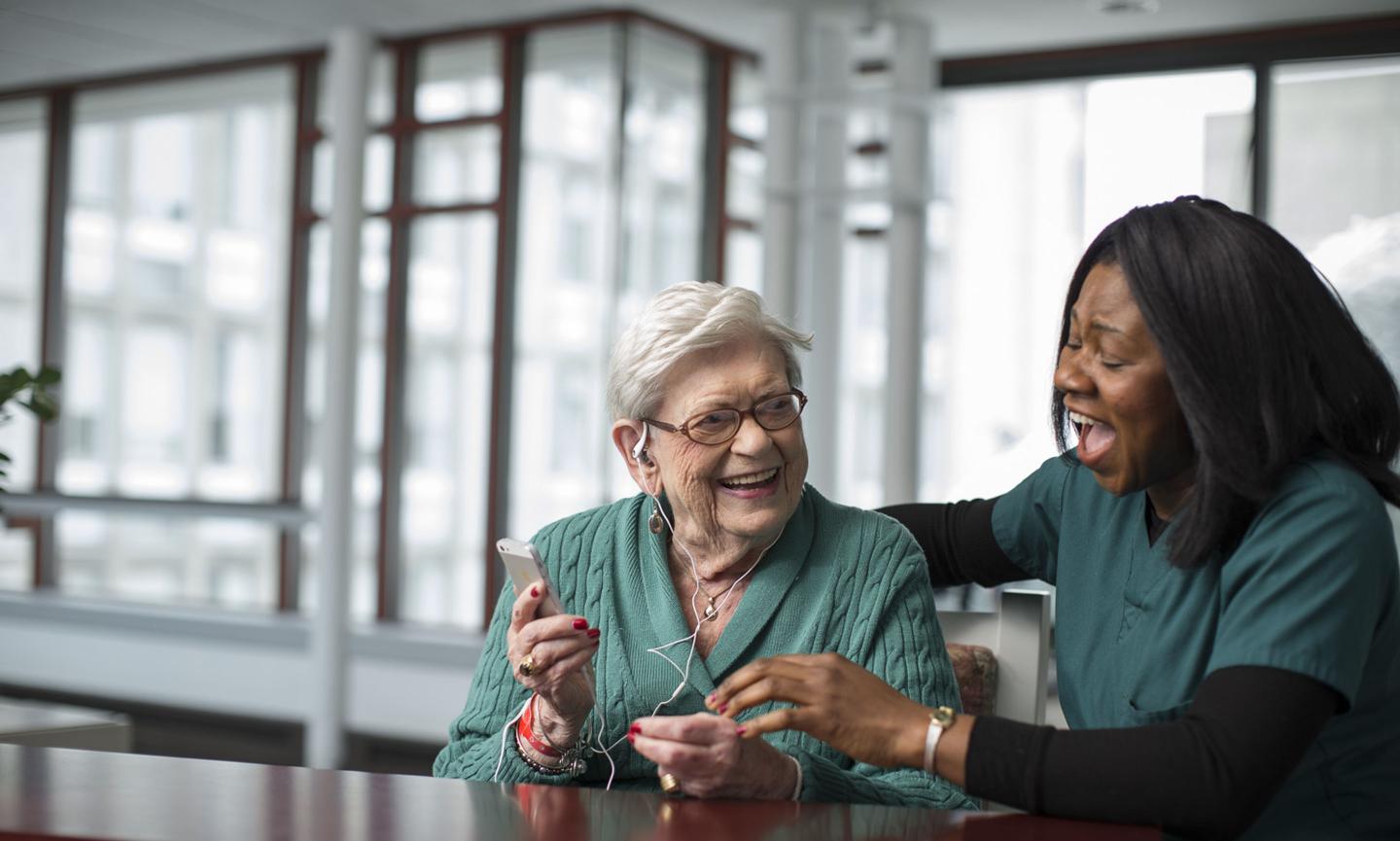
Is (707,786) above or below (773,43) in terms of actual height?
below

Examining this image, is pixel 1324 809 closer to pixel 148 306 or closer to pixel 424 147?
pixel 424 147

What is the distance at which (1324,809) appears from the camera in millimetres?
1463

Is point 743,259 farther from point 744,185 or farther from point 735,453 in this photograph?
point 735,453

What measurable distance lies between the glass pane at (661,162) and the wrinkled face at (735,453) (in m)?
3.43

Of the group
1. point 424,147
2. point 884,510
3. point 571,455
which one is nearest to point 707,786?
point 884,510

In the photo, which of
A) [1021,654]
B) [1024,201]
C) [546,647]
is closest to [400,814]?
[546,647]

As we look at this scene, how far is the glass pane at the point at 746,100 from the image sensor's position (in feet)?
18.3

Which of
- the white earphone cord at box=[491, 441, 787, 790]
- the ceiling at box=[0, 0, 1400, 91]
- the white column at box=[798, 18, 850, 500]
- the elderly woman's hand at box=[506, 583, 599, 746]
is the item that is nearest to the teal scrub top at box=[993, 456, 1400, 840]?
the white earphone cord at box=[491, 441, 787, 790]

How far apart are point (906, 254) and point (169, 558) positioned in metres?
3.66

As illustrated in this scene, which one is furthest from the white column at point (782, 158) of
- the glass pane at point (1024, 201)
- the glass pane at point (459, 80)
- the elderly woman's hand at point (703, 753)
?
the elderly woman's hand at point (703, 753)

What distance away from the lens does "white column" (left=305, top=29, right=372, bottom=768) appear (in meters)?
5.22

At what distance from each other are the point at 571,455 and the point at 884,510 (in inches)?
126

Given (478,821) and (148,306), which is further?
(148,306)

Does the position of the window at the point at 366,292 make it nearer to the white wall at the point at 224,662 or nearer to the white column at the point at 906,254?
the white wall at the point at 224,662
